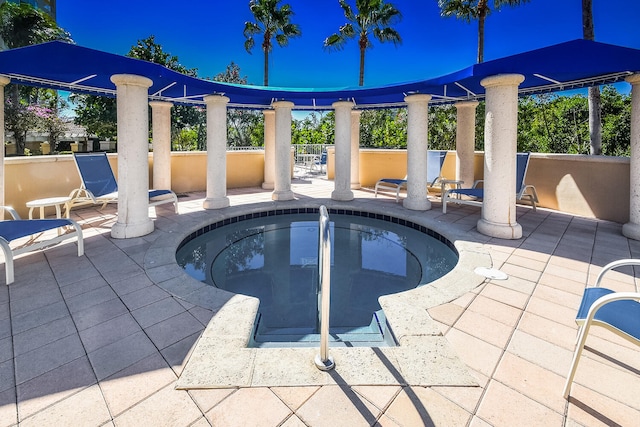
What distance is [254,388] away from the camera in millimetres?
2127

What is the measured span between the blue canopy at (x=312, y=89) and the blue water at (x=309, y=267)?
10.3ft

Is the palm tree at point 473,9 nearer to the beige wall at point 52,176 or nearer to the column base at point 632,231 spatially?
the column base at point 632,231

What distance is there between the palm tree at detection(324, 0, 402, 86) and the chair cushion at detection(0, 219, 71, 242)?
15937 mm

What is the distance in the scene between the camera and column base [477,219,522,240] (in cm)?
558

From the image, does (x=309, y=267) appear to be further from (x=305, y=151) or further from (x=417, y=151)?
(x=305, y=151)

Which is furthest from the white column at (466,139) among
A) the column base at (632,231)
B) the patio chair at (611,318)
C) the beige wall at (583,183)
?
the patio chair at (611,318)

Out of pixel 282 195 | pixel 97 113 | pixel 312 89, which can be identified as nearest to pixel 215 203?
pixel 282 195

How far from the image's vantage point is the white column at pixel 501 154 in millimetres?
5461

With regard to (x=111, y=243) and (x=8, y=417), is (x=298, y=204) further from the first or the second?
(x=8, y=417)

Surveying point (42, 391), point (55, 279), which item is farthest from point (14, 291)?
point (42, 391)

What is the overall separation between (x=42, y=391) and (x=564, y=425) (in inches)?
128

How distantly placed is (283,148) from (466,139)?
205 inches

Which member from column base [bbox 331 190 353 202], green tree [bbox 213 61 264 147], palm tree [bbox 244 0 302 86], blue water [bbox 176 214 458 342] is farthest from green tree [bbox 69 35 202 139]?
blue water [bbox 176 214 458 342]

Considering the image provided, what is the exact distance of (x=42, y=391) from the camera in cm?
208
